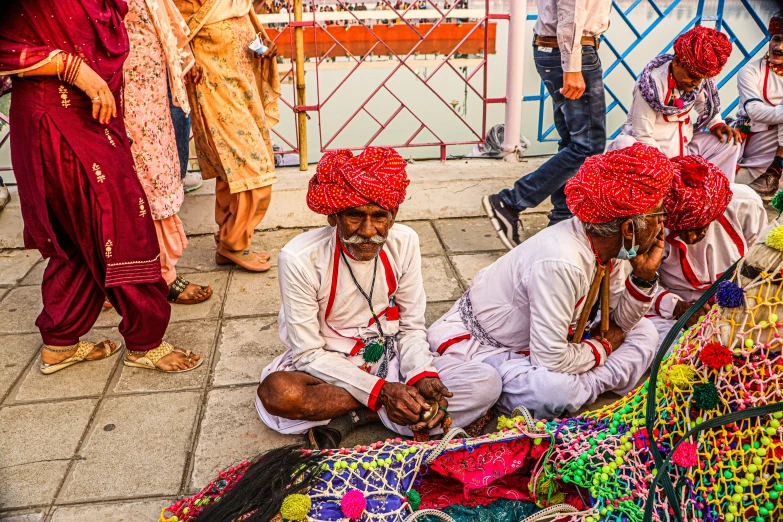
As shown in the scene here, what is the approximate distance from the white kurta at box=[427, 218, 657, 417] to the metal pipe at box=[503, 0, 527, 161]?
262 cm

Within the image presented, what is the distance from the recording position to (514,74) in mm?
5297

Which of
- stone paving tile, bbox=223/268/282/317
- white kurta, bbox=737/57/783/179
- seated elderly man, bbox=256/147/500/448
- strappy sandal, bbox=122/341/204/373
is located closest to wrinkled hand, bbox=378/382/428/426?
seated elderly man, bbox=256/147/500/448

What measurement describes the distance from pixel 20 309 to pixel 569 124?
138 inches

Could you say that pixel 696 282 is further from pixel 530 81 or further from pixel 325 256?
pixel 530 81

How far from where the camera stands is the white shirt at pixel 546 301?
267 centimetres

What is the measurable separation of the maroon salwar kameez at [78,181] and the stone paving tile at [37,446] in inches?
14.4

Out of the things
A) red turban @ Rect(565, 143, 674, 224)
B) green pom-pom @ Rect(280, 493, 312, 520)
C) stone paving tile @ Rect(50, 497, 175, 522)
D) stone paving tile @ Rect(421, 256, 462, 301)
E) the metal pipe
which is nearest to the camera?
green pom-pom @ Rect(280, 493, 312, 520)

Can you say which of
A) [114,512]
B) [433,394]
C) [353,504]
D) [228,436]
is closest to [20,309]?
[228,436]

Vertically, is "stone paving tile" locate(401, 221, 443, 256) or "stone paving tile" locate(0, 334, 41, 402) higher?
→ "stone paving tile" locate(0, 334, 41, 402)

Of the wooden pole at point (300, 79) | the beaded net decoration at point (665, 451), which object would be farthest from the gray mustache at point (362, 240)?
the wooden pole at point (300, 79)

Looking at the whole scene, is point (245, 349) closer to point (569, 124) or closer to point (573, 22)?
point (569, 124)

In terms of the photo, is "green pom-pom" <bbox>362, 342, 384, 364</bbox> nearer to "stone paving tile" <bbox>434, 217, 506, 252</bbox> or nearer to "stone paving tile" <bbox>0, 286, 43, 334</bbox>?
"stone paving tile" <bbox>434, 217, 506, 252</bbox>

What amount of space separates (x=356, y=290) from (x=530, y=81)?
4.64 meters

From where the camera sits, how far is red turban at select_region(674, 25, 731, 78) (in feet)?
12.8
